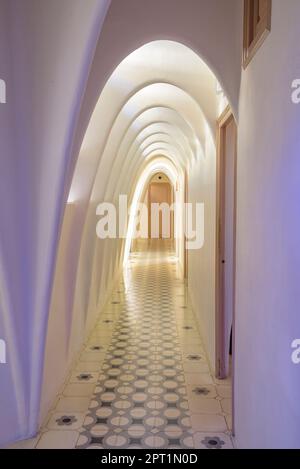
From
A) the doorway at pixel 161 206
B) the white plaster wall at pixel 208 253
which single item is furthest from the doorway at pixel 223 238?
the doorway at pixel 161 206

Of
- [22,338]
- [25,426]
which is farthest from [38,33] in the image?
[25,426]

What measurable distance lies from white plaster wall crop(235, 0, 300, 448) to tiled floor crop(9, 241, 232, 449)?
29.7 inches

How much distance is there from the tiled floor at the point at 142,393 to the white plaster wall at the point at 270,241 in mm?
753

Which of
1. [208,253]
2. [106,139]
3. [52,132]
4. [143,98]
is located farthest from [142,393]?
[143,98]

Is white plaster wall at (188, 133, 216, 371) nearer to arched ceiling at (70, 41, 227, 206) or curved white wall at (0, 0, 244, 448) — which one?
arched ceiling at (70, 41, 227, 206)

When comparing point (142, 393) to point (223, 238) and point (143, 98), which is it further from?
point (143, 98)

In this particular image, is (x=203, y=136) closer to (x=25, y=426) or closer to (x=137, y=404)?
(x=137, y=404)

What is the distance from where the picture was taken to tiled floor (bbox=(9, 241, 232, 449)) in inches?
138

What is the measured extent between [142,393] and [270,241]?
275 cm

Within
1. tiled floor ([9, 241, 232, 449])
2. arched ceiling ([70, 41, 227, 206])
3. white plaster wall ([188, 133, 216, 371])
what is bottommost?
tiled floor ([9, 241, 232, 449])

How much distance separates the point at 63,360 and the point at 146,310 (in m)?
3.23

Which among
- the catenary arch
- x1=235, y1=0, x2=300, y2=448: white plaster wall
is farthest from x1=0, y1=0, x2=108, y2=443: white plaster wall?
the catenary arch

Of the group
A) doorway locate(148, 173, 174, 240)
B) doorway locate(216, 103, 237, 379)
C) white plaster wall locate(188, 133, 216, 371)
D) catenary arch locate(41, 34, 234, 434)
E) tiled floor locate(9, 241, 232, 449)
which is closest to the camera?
tiled floor locate(9, 241, 232, 449)

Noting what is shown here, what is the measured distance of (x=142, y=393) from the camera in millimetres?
4344
